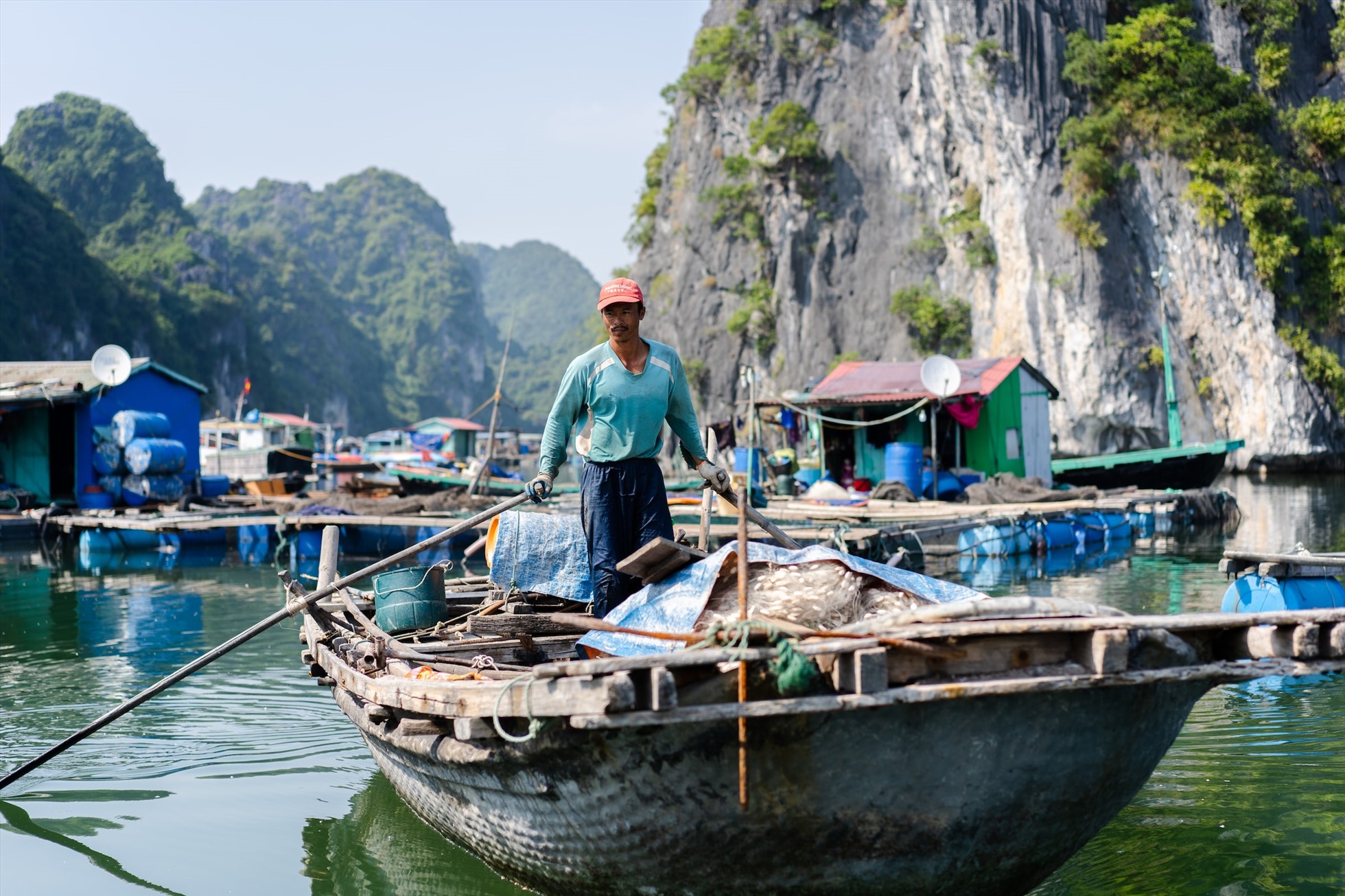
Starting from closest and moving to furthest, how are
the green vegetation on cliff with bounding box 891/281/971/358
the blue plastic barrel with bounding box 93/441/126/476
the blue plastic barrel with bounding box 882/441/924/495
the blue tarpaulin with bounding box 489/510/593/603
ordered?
1. the blue tarpaulin with bounding box 489/510/593/603
2. the blue plastic barrel with bounding box 882/441/924/495
3. the blue plastic barrel with bounding box 93/441/126/476
4. the green vegetation on cliff with bounding box 891/281/971/358

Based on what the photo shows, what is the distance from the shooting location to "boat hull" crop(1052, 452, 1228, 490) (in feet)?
71.5

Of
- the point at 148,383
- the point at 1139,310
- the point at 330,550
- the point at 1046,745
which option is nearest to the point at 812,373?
the point at 1139,310

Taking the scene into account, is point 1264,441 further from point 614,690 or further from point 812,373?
point 614,690

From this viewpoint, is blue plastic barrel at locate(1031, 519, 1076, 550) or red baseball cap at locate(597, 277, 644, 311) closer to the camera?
red baseball cap at locate(597, 277, 644, 311)

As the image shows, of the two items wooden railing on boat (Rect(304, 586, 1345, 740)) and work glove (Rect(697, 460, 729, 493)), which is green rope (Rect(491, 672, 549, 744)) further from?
work glove (Rect(697, 460, 729, 493))

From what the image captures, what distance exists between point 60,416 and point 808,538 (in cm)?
1692

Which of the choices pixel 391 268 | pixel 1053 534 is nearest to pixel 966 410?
pixel 1053 534

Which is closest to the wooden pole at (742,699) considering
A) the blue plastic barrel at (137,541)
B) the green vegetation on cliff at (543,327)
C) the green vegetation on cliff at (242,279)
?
the blue plastic barrel at (137,541)

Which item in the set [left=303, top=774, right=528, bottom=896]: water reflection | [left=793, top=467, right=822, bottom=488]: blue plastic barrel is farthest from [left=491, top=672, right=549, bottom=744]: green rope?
[left=793, top=467, right=822, bottom=488]: blue plastic barrel

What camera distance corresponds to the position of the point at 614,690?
2746 millimetres

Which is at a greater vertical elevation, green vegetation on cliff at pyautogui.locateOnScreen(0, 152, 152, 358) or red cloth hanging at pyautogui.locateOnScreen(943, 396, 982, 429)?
green vegetation on cliff at pyautogui.locateOnScreen(0, 152, 152, 358)

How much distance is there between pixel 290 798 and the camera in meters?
5.41

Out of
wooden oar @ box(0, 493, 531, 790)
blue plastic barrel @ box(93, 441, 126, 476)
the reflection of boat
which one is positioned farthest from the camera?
the reflection of boat

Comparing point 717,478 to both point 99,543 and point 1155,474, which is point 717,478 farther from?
point 1155,474
